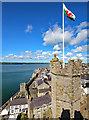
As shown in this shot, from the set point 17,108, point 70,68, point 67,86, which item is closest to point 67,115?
point 67,86

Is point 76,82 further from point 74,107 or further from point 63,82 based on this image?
point 74,107

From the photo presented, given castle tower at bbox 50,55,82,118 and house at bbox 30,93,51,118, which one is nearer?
castle tower at bbox 50,55,82,118

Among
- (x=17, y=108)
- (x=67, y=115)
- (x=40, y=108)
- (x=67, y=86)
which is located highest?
(x=67, y=86)

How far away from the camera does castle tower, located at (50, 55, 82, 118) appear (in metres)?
3.56

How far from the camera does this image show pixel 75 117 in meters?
3.71

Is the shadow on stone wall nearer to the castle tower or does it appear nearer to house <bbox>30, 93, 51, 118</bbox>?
the castle tower

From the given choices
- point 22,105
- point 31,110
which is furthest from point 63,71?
point 22,105

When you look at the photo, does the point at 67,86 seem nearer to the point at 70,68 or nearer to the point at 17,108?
the point at 70,68

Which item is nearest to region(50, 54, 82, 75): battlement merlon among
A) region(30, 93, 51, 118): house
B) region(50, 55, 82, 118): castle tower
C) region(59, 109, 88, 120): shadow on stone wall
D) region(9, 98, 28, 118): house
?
region(50, 55, 82, 118): castle tower

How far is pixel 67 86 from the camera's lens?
3617 millimetres

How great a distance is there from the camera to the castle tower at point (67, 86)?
3559mm

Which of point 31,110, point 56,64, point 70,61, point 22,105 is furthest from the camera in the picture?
point 22,105

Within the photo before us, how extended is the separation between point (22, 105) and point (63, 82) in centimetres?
1368

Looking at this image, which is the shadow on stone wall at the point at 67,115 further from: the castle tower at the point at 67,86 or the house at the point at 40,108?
the house at the point at 40,108
